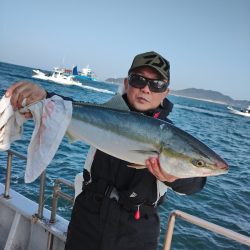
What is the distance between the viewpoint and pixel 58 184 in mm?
4191

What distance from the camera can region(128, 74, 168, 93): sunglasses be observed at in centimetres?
319

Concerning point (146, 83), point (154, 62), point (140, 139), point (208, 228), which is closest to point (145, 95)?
point (146, 83)

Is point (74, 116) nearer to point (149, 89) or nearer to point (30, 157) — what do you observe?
point (30, 157)

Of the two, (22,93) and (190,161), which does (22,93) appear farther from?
(190,161)

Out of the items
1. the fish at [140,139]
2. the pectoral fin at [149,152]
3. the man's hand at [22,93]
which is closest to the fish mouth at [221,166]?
the fish at [140,139]

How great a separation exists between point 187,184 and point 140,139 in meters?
0.57

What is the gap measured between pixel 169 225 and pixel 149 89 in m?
1.30

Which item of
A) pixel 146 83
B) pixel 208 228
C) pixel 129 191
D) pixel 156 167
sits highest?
pixel 146 83

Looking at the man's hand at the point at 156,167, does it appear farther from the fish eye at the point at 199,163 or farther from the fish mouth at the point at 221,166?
the fish mouth at the point at 221,166

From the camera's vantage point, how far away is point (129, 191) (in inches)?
119

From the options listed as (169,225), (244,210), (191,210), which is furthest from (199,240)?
(169,225)

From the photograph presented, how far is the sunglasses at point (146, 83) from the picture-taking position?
3186 millimetres

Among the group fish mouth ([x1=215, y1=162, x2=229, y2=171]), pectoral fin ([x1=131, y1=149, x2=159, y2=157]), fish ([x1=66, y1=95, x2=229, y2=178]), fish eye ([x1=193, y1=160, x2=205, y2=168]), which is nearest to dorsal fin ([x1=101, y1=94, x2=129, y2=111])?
fish ([x1=66, y1=95, x2=229, y2=178])

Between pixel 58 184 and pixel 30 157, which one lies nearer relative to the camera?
pixel 30 157
